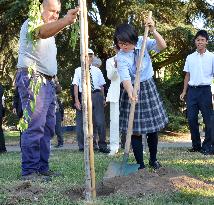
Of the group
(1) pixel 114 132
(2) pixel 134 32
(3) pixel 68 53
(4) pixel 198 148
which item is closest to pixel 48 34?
(2) pixel 134 32

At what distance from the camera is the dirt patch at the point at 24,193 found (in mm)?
3854

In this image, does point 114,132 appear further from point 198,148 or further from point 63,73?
point 63,73

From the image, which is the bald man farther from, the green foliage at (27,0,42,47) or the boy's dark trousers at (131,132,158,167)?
the boy's dark trousers at (131,132,158,167)

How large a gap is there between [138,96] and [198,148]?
330 centimetres

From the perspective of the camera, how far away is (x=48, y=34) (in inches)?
179

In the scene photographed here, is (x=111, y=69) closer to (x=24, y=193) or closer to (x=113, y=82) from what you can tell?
(x=113, y=82)

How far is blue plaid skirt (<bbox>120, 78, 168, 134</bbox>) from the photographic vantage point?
5.37 meters

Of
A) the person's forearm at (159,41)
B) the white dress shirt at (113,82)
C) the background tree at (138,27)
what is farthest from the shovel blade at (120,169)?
the background tree at (138,27)

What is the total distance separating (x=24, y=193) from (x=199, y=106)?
15.9 ft

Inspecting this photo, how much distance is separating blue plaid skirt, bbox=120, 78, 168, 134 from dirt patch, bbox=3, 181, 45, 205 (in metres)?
1.49

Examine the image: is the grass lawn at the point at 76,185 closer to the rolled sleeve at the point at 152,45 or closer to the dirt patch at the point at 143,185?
the dirt patch at the point at 143,185

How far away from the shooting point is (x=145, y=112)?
5.41m

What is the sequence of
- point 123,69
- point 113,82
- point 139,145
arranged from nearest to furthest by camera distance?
1. point 123,69
2. point 139,145
3. point 113,82

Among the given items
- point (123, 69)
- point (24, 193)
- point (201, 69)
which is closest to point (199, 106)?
point (201, 69)
